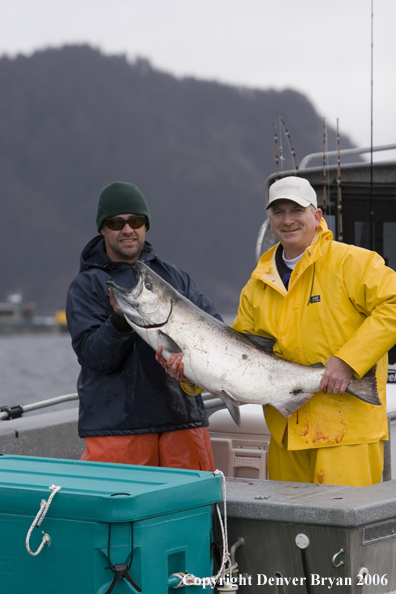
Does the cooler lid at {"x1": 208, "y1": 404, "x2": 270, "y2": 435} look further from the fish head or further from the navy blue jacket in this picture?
the fish head

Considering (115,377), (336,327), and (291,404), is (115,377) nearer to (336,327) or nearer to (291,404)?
(291,404)

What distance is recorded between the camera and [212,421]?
4.75 meters

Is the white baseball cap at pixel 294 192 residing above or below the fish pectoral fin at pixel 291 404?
above

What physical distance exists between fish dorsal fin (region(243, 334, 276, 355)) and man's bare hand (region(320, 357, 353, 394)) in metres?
0.32

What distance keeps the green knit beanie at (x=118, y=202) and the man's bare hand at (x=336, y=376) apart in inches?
50.1

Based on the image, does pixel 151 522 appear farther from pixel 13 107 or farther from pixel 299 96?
pixel 13 107

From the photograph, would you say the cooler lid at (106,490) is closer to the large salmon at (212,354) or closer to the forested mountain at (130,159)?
the large salmon at (212,354)

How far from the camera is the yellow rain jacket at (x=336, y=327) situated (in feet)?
11.7

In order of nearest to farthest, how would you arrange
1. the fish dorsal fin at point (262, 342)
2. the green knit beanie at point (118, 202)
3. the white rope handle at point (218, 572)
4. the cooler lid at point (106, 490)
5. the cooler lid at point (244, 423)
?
the cooler lid at point (106, 490), the white rope handle at point (218, 572), the fish dorsal fin at point (262, 342), the green knit beanie at point (118, 202), the cooler lid at point (244, 423)

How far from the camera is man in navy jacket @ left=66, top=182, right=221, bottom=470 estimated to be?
12.7 ft

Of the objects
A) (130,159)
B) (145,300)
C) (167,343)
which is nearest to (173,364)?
(167,343)

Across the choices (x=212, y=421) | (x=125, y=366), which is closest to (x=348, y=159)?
(x=212, y=421)

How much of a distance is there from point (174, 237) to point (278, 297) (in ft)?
463

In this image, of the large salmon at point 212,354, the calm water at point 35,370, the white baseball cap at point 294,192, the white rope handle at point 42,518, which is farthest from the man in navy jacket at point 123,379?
the calm water at point 35,370
